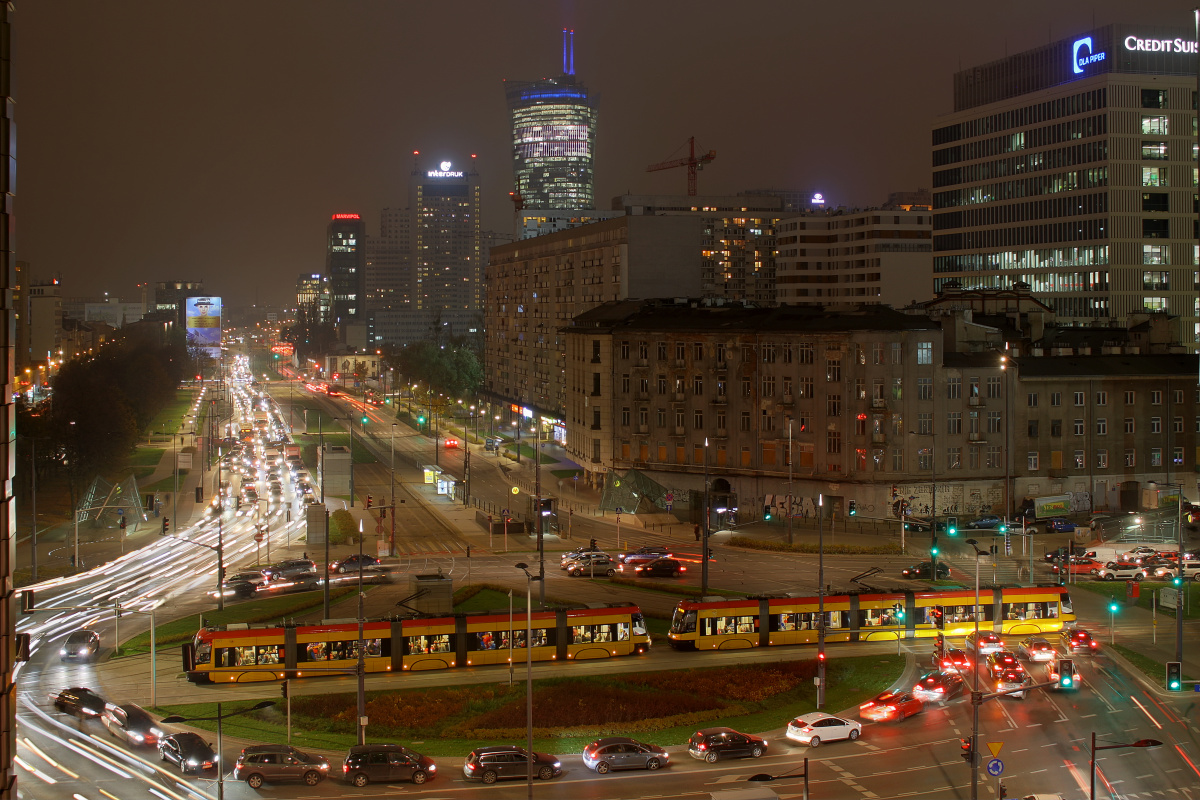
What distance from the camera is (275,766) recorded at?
33781 millimetres

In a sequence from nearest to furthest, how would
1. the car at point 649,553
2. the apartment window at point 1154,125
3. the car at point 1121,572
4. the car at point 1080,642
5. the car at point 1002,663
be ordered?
1. the car at point 1002,663
2. the car at point 1080,642
3. the car at point 1121,572
4. the car at point 649,553
5. the apartment window at point 1154,125

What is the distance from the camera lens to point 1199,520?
74375mm

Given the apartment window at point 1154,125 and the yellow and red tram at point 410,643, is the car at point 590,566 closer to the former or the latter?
the yellow and red tram at point 410,643

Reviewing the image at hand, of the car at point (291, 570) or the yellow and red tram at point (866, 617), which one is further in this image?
the car at point (291, 570)

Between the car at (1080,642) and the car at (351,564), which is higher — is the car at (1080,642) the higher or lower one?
the lower one

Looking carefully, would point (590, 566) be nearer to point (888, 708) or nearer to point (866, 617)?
point (866, 617)

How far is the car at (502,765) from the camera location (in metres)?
34.3

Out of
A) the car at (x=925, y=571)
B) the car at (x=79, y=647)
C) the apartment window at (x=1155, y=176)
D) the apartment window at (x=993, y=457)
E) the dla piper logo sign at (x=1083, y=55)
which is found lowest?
the car at (x=79, y=647)

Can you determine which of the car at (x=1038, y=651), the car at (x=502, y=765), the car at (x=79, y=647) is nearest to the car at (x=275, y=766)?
the car at (x=502, y=765)

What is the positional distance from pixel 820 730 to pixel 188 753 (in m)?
20.7

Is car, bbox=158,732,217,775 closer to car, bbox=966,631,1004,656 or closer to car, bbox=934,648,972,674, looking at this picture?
car, bbox=934,648,972,674

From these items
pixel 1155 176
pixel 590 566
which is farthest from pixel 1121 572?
pixel 1155 176

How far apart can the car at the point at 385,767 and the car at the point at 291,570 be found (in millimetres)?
27398

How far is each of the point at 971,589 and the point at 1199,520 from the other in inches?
1330
